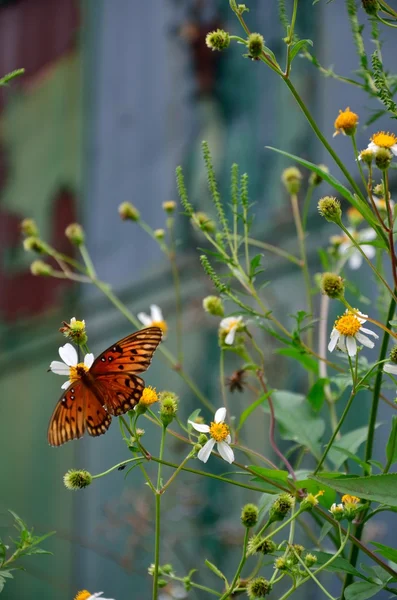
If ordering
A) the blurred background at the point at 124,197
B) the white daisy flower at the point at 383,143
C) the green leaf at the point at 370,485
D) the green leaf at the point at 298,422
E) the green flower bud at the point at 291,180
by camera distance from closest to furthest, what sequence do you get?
the green leaf at the point at 370,485, the white daisy flower at the point at 383,143, the green leaf at the point at 298,422, the green flower bud at the point at 291,180, the blurred background at the point at 124,197

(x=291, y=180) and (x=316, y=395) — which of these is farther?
(x=291, y=180)

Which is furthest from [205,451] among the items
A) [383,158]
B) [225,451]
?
[383,158]

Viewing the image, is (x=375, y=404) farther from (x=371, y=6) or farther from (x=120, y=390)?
(x=371, y=6)

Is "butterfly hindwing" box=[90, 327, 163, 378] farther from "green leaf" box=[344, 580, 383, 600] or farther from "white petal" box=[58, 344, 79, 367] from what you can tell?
"green leaf" box=[344, 580, 383, 600]

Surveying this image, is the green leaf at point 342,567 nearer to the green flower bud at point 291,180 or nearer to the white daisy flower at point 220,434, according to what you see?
the white daisy flower at point 220,434

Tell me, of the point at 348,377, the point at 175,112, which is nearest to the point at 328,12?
the point at 175,112

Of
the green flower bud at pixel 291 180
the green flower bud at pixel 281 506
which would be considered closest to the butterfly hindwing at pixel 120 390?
the green flower bud at pixel 281 506

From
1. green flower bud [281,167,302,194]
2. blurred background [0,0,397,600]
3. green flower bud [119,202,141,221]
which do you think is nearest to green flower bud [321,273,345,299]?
green flower bud [281,167,302,194]
